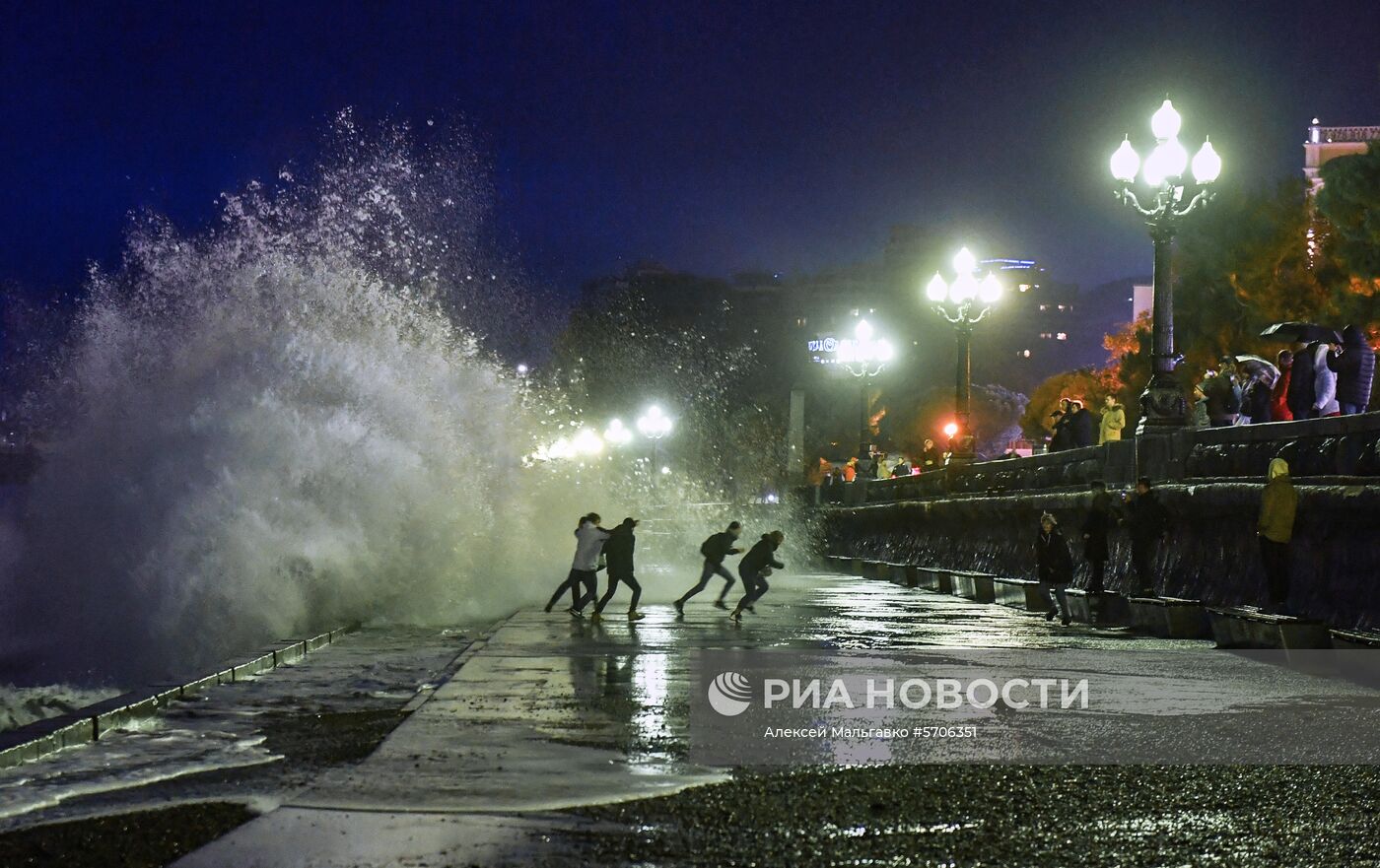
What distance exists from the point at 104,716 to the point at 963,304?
24128 mm

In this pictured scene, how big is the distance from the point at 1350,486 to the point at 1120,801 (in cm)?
808

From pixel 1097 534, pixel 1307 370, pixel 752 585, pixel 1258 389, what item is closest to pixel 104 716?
pixel 752 585

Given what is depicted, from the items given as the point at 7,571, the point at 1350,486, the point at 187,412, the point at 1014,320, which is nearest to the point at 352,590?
the point at 187,412

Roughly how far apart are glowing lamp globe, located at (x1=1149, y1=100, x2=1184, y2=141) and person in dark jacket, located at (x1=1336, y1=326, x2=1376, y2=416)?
3.44 meters

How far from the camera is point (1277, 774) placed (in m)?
7.46

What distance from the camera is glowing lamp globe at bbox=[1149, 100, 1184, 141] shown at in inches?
778

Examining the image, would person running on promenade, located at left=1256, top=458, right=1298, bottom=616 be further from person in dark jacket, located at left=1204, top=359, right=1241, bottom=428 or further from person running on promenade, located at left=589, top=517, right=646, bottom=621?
person running on promenade, located at left=589, top=517, right=646, bottom=621

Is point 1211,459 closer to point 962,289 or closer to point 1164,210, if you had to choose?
point 1164,210

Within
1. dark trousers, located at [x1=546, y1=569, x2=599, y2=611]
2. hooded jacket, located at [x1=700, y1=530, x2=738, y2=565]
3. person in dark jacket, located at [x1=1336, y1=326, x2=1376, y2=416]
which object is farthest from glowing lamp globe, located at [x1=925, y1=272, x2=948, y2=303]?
person in dark jacket, located at [x1=1336, y1=326, x2=1376, y2=416]

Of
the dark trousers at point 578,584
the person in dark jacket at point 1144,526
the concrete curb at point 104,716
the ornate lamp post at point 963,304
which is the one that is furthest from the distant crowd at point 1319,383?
the concrete curb at point 104,716

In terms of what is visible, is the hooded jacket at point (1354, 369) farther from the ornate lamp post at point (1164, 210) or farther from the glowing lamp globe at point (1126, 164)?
the glowing lamp globe at point (1126, 164)

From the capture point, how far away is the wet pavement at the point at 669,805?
584cm

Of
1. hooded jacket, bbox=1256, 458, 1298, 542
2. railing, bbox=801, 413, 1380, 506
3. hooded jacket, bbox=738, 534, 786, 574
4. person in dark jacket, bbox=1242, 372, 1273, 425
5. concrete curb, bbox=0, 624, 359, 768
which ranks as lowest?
concrete curb, bbox=0, 624, 359, 768

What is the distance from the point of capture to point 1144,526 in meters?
17.5
